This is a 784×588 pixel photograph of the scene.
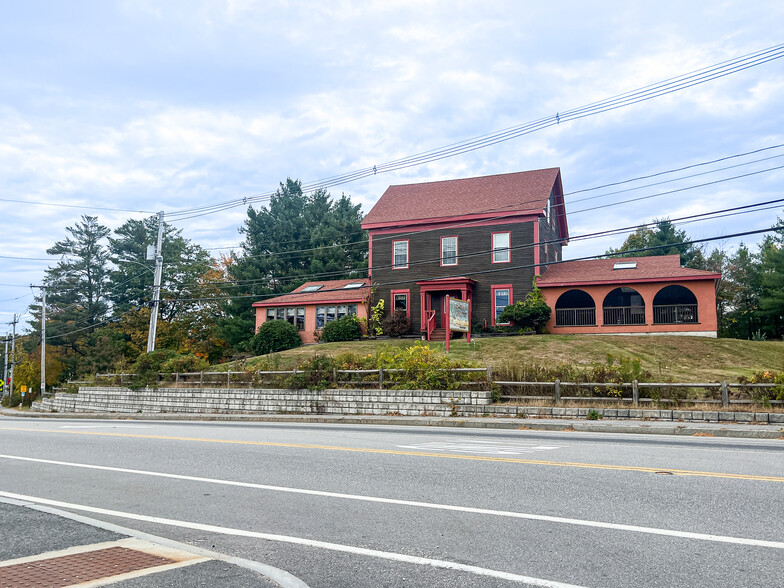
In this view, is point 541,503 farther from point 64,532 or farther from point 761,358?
point 761,358

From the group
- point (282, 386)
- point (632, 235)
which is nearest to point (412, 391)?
point (282, 386)

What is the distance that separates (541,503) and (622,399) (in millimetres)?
12446

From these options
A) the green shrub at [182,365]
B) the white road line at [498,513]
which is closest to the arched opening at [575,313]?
the green shrub at [182,365]

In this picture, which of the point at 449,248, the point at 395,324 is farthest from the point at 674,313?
the point at 395,324

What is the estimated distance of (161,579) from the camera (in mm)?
4559

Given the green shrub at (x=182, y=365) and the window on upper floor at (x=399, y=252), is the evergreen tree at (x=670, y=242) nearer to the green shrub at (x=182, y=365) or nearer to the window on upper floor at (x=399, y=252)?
the window on upper floor at (x=399, y=252)

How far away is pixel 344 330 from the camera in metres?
39.3

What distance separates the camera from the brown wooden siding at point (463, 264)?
37.6 m

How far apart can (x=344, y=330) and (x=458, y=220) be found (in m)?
9.85

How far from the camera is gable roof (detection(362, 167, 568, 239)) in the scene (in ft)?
126

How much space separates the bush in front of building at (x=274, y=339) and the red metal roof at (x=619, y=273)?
52.3ft

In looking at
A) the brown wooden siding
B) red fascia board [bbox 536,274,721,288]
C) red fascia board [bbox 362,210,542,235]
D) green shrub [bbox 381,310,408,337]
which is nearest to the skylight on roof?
red fascia board [bbox 536,274,721,288]

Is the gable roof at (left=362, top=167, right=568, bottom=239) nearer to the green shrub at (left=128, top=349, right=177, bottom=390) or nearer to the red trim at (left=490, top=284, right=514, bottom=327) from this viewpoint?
the red trim at (left=490, top=284, right=514, bottom=327)

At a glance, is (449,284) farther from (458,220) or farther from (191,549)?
(191,549)
